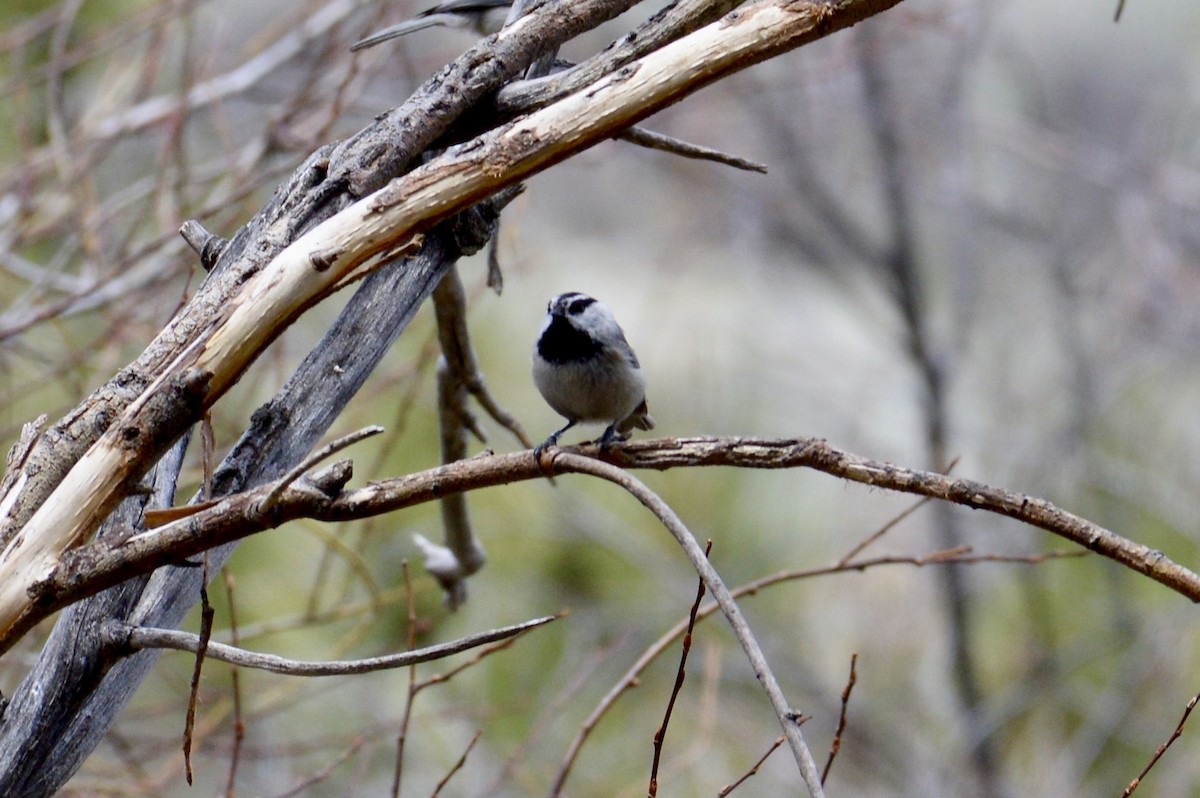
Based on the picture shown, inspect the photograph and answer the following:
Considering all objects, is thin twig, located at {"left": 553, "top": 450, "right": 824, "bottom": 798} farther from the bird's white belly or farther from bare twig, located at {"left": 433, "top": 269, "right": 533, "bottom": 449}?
the bird's white belly

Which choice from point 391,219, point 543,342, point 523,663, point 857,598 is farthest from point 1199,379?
point 391,219

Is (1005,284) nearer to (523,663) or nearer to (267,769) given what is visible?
(523,663)

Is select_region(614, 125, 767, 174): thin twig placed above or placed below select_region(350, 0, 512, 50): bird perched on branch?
below

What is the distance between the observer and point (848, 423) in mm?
7660

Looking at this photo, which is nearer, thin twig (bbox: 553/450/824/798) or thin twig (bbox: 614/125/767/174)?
thin twig (bbox: 553/450/824/798)

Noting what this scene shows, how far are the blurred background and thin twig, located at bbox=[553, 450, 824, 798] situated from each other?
11.4 ft

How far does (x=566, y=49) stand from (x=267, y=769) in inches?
253

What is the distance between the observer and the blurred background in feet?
22.0

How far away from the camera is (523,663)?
8.43 metres

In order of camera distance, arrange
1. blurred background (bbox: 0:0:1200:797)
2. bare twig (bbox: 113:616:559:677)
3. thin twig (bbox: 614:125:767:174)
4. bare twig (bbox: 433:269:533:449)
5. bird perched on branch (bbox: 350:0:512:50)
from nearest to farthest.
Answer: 1. bare twig (bbox: 113:616:559:677)
2. thin twig (bbox: 614:125:767:174)
3. bare twig (bbox: 433:269:533:449)
4. bird perched on branch (bbox: 350:0:512:50)
5. blurred background (bbox: 0:0:1200:797)

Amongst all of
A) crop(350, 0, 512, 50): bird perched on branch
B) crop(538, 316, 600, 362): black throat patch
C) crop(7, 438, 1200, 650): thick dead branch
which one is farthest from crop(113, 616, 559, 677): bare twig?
crop(350, 0, 512, 50): bird perched on branch

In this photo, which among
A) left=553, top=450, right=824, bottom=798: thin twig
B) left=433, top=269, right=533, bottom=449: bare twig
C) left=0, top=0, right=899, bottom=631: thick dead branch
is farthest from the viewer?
left=433, top=269, right=533, bottom=449: bare twig

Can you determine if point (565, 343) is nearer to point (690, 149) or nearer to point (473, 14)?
point (690, 149)

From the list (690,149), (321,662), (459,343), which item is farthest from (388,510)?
(459,343)
